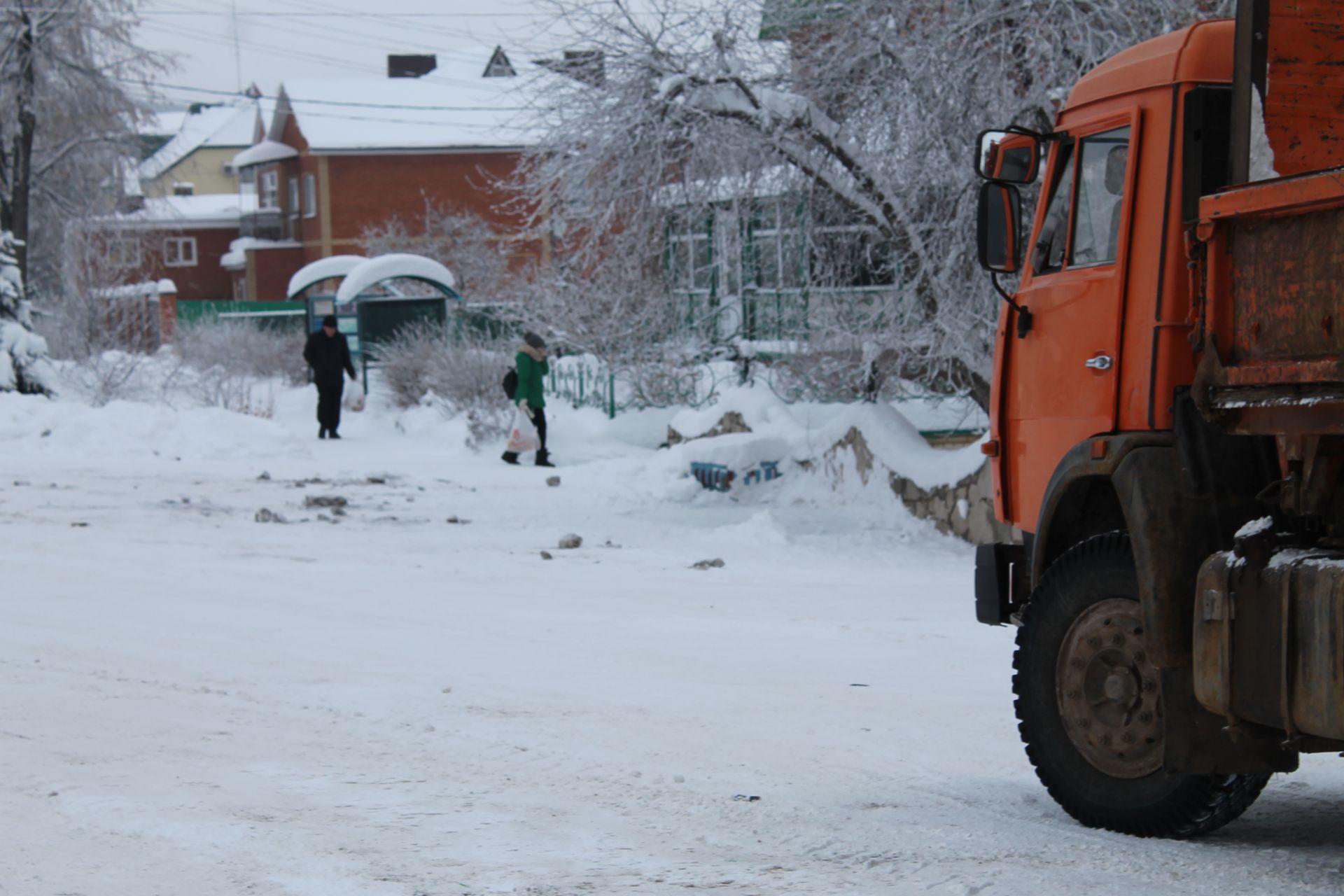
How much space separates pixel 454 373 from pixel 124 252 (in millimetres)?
15926

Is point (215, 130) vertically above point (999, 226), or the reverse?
point (215, 130)

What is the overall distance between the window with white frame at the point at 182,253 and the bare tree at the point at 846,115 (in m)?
51.1

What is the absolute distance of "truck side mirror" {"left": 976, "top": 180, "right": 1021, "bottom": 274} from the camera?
17.8 feet

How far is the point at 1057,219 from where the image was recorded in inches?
207

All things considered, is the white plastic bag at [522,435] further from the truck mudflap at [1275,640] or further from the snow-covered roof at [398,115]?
the snow-covered roof at [398,115]

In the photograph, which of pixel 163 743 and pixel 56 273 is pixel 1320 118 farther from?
pixel 56 273

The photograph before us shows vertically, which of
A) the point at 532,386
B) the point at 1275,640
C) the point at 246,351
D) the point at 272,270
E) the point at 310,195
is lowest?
the point at 1275,640

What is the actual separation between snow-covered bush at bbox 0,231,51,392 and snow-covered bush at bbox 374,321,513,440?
517 cm

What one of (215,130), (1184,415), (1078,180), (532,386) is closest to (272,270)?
(215,130)

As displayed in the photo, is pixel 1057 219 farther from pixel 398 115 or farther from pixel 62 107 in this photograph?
pixel 398 115

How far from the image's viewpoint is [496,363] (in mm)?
20766

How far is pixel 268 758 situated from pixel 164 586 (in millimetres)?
4426

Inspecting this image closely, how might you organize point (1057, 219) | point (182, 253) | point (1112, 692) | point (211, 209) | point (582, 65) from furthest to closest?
1. point (211, 209)
2. point (182, 253)
3. point (582, 65)
4. point (1057, 219)
5. point (1112, 692)

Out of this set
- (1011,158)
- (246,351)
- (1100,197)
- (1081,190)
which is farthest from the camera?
(246,351)
